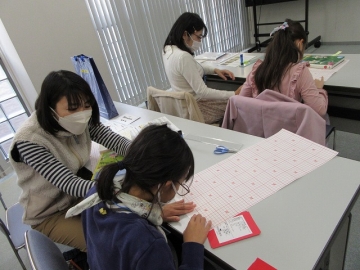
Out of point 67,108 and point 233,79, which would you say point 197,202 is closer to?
point 67,108

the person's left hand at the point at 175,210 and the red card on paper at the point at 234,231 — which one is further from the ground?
the person's left hand at the point at 175,210

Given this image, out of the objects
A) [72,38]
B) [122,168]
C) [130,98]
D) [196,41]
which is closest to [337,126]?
[196,41]

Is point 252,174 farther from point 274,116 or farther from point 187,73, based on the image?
point 187,73

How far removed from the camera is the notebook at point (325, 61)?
6.13 ft

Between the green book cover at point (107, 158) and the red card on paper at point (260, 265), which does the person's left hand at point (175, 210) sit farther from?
the green book cover at point (107, 158)

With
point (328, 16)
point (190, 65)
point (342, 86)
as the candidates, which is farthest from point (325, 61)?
point (328, 16)

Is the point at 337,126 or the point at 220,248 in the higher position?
the point at 220,248

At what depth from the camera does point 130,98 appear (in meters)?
3.37

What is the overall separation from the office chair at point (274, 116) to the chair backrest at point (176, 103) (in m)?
0.25

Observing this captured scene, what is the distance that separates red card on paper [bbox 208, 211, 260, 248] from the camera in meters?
0.75

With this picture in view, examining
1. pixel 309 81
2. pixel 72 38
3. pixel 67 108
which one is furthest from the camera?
pixel 72 38

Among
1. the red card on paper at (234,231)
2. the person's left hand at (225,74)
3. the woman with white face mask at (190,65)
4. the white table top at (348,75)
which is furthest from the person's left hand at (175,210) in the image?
the person's left hand at (225,74)

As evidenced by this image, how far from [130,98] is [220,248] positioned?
112 inches

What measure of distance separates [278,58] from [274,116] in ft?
1.37
